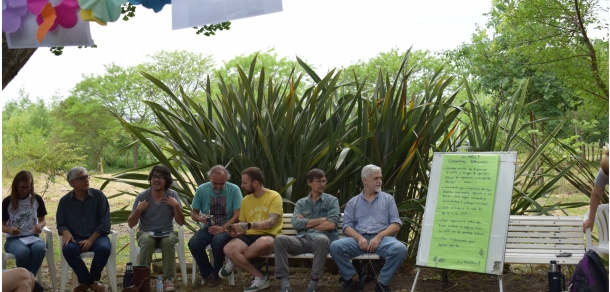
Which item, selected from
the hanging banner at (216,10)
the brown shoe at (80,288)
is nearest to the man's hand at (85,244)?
the brown shoe at (80,288)

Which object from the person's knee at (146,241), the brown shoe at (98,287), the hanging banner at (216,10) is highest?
the hanging banner at (216,10)

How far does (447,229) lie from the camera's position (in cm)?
467

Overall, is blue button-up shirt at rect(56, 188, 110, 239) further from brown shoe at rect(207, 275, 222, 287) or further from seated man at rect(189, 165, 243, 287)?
brown shoe at rect(207, 275, 222, 287)

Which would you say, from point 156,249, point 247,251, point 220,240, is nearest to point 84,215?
point 156,249

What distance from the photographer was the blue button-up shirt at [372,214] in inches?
196

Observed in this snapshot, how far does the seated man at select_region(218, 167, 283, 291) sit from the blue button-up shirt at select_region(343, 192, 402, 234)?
1.72 feet

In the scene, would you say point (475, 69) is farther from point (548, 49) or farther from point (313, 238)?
point (313, 238)

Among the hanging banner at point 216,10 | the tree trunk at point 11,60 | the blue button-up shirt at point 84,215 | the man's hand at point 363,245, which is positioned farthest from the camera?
the tree trunk at point 11,60

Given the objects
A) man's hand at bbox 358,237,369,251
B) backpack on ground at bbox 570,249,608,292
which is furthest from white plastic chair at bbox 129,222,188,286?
backpack on ground at bbox 570,249,608,292

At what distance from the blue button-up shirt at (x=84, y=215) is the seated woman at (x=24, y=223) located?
0.57 feet

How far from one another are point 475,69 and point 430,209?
61.1 feet

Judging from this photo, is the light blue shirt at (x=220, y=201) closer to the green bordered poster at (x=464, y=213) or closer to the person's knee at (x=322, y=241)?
the person's knee at (x=322, y=241)

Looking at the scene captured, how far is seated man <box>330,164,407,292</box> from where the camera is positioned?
477 centimetres

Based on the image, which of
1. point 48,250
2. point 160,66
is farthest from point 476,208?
point 160,66
